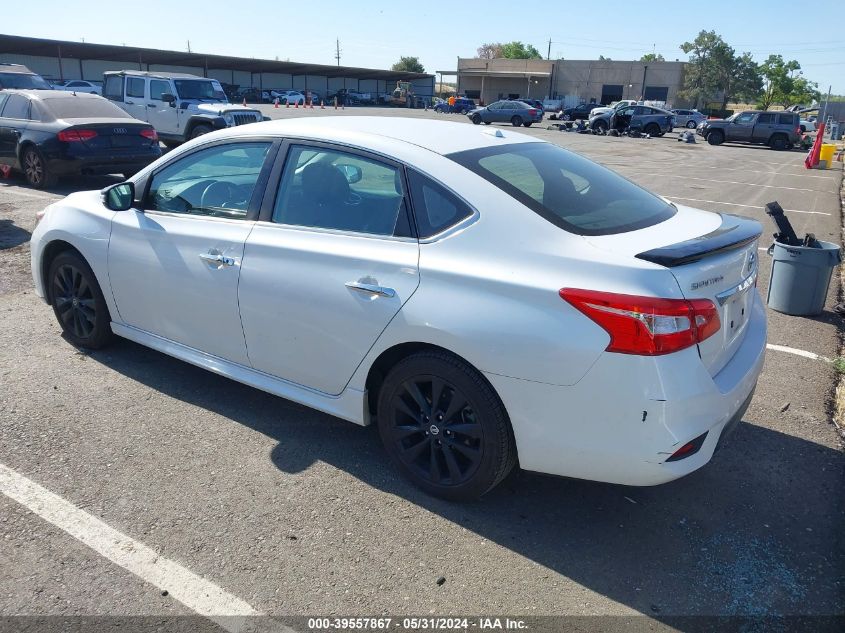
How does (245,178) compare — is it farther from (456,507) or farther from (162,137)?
(162,137)

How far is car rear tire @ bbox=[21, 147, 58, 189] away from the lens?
11250 mm

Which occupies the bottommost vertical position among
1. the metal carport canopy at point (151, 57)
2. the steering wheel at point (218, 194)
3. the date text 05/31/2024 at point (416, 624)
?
the date text 05/31/2024 at point (416, 624)

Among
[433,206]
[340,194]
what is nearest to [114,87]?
[340,194]

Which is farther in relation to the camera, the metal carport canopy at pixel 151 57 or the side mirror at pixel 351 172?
the metal carport canopy at pixel 151 57

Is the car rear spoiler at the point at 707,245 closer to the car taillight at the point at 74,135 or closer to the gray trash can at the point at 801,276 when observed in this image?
the gray trash can at the point at 801,276

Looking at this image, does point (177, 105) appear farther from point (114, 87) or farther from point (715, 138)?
point (715, 138)

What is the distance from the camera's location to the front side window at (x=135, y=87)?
16.4 meters

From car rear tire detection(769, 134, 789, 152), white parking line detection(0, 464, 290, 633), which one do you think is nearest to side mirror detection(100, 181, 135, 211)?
white parking line detection(0, 464, 290, 633)

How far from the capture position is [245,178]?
12.7 feet

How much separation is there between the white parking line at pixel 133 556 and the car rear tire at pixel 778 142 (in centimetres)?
3521

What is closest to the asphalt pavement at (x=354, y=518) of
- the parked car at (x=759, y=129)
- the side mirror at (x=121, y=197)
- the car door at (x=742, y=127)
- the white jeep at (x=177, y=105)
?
the side mirror at (x=121, y=197)

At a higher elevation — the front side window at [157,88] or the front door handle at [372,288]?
the front side window at [157,88]

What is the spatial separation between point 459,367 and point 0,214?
9.37 metres

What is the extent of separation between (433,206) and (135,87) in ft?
52.5
